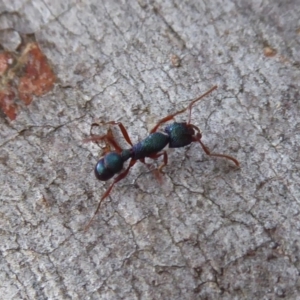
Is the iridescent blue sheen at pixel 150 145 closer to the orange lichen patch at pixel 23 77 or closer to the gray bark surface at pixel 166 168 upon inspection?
the gray bark surface at pixel 166 168

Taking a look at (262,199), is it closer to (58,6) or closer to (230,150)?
(230,150)

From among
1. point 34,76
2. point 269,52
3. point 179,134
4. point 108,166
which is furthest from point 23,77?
point 269,52

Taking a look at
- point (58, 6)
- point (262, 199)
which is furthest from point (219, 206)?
point (58, 6)

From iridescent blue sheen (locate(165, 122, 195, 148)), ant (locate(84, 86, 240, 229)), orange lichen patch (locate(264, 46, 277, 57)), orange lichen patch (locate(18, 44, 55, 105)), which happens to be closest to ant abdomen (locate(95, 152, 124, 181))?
ant (locate(84, 86, 240, 229))

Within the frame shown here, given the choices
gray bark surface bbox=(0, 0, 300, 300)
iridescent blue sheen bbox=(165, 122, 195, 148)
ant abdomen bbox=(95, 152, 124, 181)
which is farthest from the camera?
iridescent blue sheen bbox=(165, 122, 195, 148)

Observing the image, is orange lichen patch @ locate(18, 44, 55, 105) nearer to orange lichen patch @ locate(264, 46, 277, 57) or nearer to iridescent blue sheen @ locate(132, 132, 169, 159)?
iridescent blue sheen @ locate(132, 132, 169, 159)

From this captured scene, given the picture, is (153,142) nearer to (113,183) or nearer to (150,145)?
(150,145)
